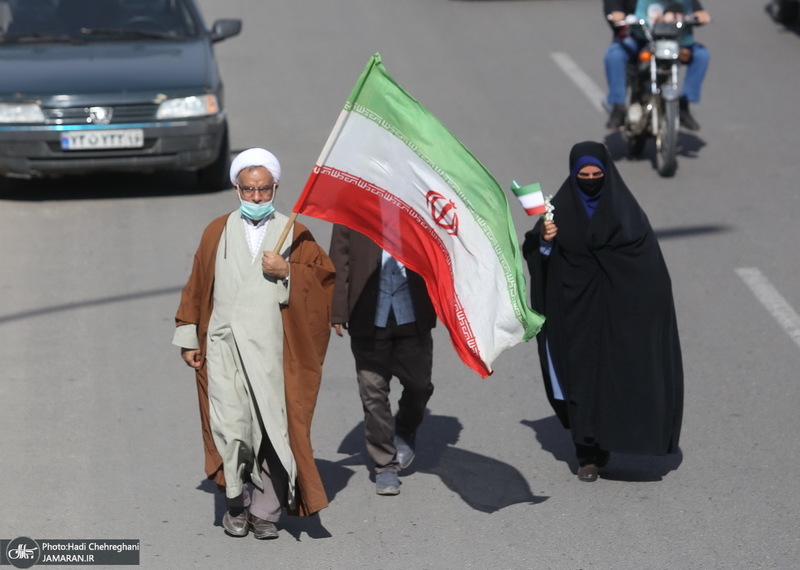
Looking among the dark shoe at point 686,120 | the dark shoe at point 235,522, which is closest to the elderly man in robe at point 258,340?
the dark shoe at point 235,522

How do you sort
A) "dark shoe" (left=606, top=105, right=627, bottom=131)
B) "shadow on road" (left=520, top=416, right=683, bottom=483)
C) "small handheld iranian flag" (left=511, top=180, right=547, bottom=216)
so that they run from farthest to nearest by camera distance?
"dark shoe" (left=606, top=105, right=627, bottom=131)
"shadow on road" (left=520, top=416, right=683, bottom=483)
"small handheld iranian flag" (left=511, top=180, right=547, bottom=216)

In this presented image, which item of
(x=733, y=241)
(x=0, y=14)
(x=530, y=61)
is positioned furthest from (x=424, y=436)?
(x=530, y=61)

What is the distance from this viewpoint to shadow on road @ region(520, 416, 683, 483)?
7.41m

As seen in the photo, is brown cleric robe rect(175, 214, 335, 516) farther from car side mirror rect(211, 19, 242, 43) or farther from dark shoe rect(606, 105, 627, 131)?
car side mirror rect(211, 19, 242, 43)

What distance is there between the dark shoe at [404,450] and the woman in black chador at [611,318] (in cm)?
83

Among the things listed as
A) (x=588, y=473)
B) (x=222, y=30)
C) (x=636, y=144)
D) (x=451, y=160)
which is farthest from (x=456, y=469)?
(x=222, y=30)

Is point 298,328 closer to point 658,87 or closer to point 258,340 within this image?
point 258,340

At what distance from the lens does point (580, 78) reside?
54.6 feet

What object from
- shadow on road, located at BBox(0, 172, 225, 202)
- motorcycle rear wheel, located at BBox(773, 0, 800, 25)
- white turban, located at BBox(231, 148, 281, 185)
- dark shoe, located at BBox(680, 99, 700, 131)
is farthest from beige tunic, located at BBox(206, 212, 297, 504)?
motorcycle rear wheel, located at BBox(773, 0, 800, 25)

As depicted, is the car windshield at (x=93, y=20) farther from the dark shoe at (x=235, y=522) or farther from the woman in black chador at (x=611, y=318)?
the dark shoe at (x=235, y=522)

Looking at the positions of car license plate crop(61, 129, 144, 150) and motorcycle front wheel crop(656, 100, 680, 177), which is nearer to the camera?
car license plate crop(61, 129, 144, 150)

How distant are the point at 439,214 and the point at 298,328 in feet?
2.54

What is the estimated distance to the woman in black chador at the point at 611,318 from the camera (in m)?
7.07

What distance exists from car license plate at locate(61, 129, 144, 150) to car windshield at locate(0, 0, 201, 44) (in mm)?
1338
